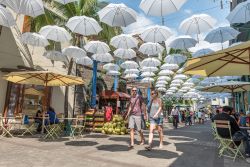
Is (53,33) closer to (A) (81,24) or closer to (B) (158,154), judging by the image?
(A) (81,24)

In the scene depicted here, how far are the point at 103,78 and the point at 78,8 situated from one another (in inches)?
419

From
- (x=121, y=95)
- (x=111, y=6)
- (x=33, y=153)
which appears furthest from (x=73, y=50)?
(x=121, y=95)

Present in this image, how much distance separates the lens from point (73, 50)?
13.0m

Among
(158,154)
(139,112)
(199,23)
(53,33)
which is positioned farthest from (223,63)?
(53,33)

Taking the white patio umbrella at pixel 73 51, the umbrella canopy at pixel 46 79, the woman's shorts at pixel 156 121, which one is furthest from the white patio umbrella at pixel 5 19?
the woman's shorts at pixel 156 121

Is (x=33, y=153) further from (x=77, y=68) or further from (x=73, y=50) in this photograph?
(x=77, y=68)

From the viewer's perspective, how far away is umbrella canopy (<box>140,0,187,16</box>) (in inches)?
386

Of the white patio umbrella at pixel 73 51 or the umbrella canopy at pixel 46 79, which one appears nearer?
the umbrella canopy at pixel 46 79

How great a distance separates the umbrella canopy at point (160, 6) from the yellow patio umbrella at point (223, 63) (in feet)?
10.6

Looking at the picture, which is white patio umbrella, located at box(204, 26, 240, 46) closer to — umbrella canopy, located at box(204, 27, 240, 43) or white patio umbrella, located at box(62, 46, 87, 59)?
umbrella canopy, located at box(204, 27, 240, 43)

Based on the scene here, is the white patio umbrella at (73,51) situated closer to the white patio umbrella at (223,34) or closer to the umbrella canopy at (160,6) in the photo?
the umbrella canopy at (160,6)

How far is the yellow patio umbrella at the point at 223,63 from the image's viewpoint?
6121mm

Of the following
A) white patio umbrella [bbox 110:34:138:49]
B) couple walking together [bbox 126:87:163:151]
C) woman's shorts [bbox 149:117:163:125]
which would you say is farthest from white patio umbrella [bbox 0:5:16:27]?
woman's shorts [bbox 149:117:163:125]

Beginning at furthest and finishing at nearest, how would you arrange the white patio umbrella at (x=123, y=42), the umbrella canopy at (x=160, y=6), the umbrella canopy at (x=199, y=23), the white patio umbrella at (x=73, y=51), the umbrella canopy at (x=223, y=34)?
the white patio umbrella at (x=123, y=42)
the white patio umbrella at (x=73, y=51)
the umbrella canopy at (x=223, y=34)
the umbrella canopy at (x=199, y=23)
the umbrella canopy at (x=160, y=6)
